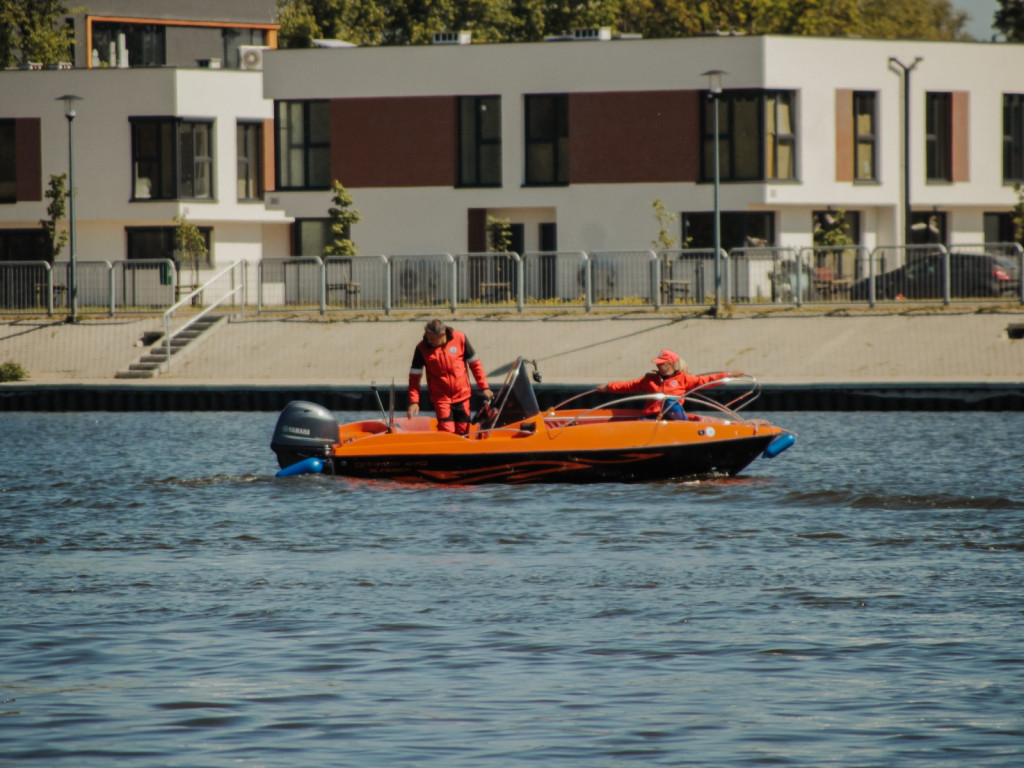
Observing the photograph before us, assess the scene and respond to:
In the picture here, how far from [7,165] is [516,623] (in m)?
43.4

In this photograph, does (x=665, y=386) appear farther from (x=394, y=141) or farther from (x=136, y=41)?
(x=136, y=41)

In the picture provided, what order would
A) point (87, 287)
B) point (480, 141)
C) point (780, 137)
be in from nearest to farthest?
point (87, 287) → point (780, 137) → point (480, 141)

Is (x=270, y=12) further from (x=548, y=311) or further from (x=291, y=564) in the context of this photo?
(x=291, y=564)

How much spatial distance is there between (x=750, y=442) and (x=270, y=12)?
1944 inches

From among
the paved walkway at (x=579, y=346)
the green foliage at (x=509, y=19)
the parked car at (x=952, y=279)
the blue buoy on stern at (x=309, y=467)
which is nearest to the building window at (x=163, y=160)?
the paved walkway at (x=579, y=346)

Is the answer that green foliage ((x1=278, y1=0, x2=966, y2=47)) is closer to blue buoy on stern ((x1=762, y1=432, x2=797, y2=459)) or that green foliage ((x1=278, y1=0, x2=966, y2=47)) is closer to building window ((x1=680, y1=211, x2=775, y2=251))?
building window ((x1=680, y1=211, x2=775, y2=251))

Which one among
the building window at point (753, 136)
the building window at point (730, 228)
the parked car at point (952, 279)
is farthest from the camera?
the building window at point (730, 228)

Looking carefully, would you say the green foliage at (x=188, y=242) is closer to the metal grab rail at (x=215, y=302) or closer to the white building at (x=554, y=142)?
the white building at (x=554, y=142)

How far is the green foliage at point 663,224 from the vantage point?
41.4 metres

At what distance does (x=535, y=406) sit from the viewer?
19.0m

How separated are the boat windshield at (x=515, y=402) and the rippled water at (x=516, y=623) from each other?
2.69 feet

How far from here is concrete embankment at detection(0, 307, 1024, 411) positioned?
1194 inches

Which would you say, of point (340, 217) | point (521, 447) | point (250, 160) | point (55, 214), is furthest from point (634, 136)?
point (521, 447)

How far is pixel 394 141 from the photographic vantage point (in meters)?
47.6
